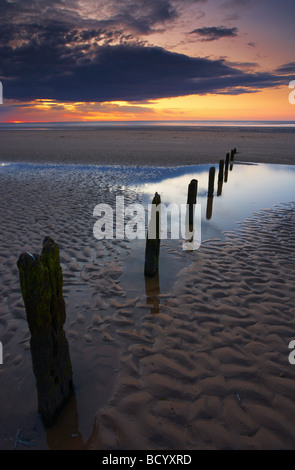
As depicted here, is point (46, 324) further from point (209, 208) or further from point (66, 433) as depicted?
point (209, 208)

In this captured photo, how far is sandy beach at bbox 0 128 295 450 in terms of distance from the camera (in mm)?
3500

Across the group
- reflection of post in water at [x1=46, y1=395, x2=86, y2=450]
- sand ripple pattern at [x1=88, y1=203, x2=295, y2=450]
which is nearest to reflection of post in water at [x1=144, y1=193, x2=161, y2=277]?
sand ripple pattern at [x1=88, y1=203, x2=295, y2=450]

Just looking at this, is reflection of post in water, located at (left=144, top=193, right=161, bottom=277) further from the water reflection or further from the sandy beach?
the water reflection

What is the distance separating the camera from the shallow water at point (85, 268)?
3902 millimetres

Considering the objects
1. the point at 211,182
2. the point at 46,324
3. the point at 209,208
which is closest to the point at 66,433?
the point at 46,324

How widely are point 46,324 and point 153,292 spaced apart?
344 cm

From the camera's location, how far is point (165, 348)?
482 cm

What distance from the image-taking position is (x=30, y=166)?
80.2 feet

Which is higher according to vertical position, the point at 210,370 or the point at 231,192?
the point at 231,192

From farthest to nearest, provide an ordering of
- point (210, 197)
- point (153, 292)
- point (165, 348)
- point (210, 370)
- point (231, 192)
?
point (231, 192) < point (210, 197) < point (153, 292) < point (165, 348) < point (210, 370)

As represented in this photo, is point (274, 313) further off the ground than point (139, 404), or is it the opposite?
A: point (274, 313)

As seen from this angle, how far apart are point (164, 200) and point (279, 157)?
2272 centimetres
